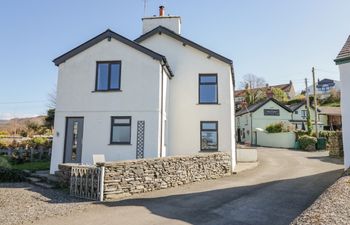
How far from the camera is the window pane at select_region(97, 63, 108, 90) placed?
626 inches

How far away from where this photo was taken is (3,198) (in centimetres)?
1035

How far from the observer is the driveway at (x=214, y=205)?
8016 mm

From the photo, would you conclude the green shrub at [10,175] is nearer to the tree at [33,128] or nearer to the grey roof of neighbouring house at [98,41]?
the grey roof of neighbouring house at [98,41]

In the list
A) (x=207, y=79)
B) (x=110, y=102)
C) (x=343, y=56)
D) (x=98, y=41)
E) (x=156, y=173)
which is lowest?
(x=156, y=173)

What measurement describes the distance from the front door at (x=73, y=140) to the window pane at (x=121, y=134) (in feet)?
6.22

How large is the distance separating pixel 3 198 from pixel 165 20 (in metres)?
15.1

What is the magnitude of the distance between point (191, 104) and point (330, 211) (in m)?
13.8

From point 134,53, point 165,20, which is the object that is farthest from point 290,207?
point 165,20

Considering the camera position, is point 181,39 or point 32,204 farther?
A: point 181,39

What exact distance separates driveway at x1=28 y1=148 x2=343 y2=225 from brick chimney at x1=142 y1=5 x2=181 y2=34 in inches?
448

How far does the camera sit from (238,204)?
32.0 ft

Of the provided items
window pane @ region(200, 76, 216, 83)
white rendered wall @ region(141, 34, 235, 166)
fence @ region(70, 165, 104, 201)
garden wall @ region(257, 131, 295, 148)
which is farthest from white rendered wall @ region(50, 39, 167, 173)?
garden wall @ region(257, 131, 295, 148)

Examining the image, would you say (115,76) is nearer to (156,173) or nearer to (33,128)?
(156,173)

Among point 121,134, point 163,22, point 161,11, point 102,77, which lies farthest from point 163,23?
point 121,134
